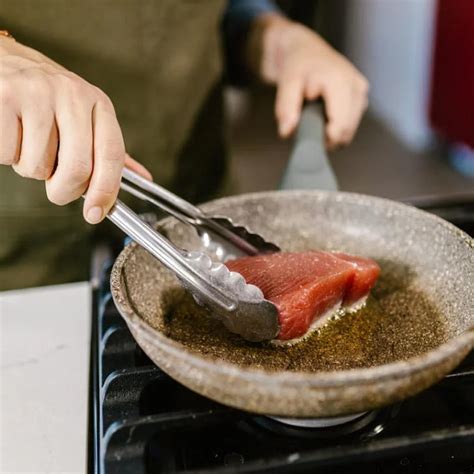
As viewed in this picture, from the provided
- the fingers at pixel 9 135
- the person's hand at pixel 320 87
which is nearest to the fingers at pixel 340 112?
the person's hand at pixel 320 87

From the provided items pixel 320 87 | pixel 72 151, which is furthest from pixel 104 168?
pixel 320 87

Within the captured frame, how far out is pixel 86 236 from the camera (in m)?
1.09

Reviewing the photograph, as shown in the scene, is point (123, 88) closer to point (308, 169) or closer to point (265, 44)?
point (265, 44)

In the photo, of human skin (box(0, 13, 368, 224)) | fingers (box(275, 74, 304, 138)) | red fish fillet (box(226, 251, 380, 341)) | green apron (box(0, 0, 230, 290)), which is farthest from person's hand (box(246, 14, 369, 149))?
human skin (box(0, 13, 368, 224))

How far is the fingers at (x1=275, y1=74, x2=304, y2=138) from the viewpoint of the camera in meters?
0.97

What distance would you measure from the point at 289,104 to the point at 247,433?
0.55m

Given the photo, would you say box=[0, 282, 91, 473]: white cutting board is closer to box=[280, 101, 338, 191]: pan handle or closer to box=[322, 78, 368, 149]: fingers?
box=[280, 101, 338, 191]: pan handle

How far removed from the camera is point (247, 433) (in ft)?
1.94

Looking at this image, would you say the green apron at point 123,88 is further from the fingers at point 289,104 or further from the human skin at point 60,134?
the human skin at point 60,134

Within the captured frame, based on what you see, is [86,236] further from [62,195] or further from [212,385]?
[212,385]

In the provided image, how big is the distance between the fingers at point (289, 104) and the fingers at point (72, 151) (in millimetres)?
434

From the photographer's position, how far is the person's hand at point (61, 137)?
57 cm

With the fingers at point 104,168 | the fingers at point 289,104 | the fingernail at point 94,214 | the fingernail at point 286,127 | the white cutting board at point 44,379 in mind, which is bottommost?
the white cutting board at point 44,379

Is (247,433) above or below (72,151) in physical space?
below
